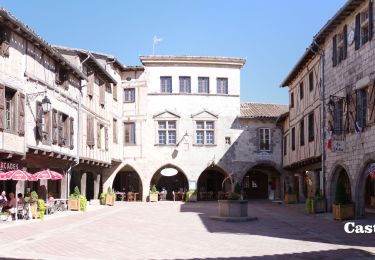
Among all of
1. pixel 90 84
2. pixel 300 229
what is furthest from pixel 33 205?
pixel 90 84

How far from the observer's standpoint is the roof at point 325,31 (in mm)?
17578

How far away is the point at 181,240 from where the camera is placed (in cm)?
1236

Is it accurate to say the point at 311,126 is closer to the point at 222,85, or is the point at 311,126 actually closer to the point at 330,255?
the point at 222,85

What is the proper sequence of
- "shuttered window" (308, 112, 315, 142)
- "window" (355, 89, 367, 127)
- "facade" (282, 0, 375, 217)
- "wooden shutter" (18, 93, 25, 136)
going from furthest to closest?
"shuttered window" (308, 112, 315, 142) → "wooden shutter" (18, 93, 25, 136) → "window" (355, 89, 367, 127) → "facade" (282, 0, 375, 217)

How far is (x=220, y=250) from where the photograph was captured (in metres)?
10.6

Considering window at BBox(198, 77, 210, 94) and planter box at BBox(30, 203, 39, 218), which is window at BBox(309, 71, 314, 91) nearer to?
window at BBox(198, 77, 210, 94)

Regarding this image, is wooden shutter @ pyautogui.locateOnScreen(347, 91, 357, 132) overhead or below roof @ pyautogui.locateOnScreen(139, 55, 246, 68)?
below

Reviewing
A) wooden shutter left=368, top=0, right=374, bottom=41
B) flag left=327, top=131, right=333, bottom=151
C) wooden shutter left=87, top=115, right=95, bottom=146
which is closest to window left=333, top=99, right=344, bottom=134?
flag left=327, top=131, right=333, bottom=151

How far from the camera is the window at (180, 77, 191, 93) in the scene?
3384 centimetres

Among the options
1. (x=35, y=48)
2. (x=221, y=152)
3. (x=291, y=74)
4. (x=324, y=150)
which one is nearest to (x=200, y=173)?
(x=221, y=152)

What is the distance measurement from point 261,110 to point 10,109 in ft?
68.7

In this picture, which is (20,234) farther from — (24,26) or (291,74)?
(291,74)

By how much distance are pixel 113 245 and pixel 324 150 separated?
12.3 metres

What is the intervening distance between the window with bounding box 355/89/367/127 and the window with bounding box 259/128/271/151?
662 inches
